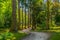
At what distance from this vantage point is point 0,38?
14.1 m

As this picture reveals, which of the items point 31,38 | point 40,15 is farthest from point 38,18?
point 31,38

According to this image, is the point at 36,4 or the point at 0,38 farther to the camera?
the point at 36,4

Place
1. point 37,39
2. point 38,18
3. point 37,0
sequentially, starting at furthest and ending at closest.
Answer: point 38,18
point 37,0
point 37,39

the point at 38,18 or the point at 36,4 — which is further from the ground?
the point at 36,4

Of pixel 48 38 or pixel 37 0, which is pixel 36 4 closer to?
pixel 37 0

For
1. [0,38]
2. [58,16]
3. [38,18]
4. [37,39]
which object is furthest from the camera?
[58,16]

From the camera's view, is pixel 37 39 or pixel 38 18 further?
pixel 38 18

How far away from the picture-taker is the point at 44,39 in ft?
62.3

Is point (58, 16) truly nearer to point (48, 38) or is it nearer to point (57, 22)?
point (57, 22)

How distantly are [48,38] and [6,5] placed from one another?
62.5ft

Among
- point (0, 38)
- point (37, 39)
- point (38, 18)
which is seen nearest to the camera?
point (0, 38)

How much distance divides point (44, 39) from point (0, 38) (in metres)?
6.01

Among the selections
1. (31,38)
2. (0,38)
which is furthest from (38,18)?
(0,38)

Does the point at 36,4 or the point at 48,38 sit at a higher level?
the point at 36,4
